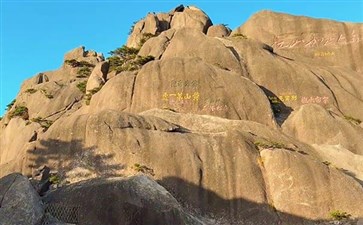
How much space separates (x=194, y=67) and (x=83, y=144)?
15.2 m

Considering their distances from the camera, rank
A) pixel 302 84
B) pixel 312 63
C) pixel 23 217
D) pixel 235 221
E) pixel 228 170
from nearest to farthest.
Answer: pixel 23 217, pixel 235 221, pixel 228 170, pixel 302 84, pixel 312 63

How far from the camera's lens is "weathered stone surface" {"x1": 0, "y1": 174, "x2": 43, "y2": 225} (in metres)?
17.7

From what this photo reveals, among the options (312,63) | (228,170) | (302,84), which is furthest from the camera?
(312,63)

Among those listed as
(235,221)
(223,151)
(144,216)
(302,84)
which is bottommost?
(235,221)

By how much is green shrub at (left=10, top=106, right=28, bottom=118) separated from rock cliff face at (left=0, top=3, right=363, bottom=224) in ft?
0.58

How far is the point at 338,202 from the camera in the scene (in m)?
27.3

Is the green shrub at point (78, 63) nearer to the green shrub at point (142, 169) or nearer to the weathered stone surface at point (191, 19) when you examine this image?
the weathered stone surface at point (191, 19)

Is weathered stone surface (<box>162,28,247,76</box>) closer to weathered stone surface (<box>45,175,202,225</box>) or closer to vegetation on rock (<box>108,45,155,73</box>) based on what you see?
vegetation on rock (<box>108,45,155,73</box>)

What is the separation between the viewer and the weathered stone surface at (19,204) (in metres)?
17.7

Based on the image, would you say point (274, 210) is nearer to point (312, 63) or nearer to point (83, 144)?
point (83, 144)

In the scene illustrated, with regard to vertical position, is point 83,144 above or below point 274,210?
above

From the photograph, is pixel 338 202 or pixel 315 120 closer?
pixel 338 202

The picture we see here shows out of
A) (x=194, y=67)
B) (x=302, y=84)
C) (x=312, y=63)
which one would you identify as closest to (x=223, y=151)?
(x=194, y=67)

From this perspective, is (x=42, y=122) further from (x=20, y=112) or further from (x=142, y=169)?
(x=142, y=169)
